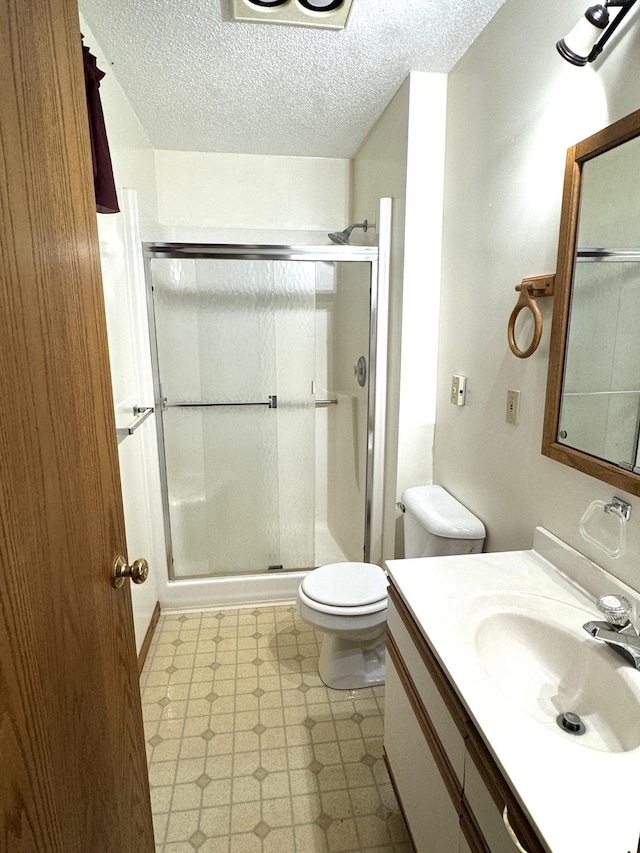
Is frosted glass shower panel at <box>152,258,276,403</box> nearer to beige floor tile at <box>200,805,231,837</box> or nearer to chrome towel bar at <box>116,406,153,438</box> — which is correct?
chrome towel bar at <box>116,406,153,438</box>

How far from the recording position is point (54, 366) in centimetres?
70

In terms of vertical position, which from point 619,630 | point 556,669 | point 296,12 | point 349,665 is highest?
point 296,12

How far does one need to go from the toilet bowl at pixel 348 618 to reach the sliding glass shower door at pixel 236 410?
736 mm

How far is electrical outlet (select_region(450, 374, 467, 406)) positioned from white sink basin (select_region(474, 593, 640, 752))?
88 cm

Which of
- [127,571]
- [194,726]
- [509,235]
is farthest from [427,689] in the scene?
[509,235]

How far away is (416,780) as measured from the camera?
1184 millimetres

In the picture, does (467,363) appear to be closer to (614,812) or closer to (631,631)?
(631,631)

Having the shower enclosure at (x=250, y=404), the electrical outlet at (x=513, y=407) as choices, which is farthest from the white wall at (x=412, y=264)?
the electrical outlet at (x=513, y=407)

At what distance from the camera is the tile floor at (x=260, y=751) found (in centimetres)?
144

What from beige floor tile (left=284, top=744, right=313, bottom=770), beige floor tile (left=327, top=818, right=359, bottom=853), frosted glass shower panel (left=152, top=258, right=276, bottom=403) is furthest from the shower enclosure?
beige floor tile (left=327, top=818, right=359, bottom=853)

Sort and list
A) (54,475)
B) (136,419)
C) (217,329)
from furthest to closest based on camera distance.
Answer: (217,329) → (136,419) → (54,475)

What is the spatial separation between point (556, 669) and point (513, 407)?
76 centimetres

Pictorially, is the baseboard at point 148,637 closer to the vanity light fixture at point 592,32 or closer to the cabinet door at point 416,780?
the cabinet door at point 416,780

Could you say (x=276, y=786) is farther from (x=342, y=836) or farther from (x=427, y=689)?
(x=427, y=689)
